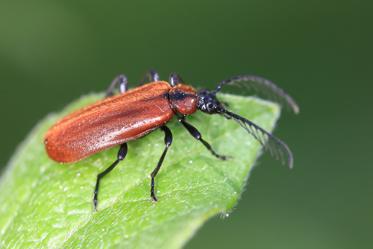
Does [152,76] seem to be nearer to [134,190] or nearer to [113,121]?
[113,121]

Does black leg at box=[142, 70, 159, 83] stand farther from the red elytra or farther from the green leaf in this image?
the green leaf

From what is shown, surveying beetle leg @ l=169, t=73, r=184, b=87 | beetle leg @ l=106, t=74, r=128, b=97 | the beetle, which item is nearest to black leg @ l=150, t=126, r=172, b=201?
the beetle

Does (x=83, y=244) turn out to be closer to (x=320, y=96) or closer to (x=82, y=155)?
(x=82, y=155)

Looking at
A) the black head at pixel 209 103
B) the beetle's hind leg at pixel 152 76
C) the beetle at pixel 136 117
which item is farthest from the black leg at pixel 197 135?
A: the beetle's hind leg at pixel 152 76

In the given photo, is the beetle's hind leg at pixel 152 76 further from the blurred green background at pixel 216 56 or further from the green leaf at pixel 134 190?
the blurred green background at pixel 216 56

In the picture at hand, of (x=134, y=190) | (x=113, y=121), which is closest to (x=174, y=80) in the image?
(x=113, y=121)
